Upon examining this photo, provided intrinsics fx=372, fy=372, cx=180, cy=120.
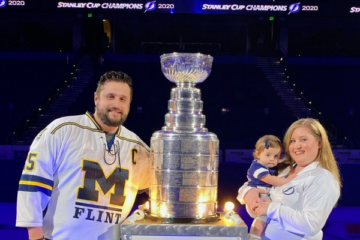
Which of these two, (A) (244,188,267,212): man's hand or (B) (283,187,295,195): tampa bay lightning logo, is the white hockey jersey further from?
(B) (283,187,295,195): tampa bay lightning logo

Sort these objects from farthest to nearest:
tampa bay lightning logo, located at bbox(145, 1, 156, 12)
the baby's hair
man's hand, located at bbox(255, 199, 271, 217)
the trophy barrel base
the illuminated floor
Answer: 1. tampa bay lightning logo, located at bbox(145, 1, 156, 12)
2. the illuminated floor
3. the baby's hair
4. man's hand, located at bbox(255, 199, 271, 217)
5. the trophy barrel base

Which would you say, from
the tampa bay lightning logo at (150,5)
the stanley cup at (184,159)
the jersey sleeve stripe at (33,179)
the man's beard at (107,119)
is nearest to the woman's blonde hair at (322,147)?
the stanley cup at (184,159)

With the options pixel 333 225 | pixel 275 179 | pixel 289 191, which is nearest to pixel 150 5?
pixel 333 225

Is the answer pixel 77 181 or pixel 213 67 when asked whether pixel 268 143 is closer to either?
pixel 77 181

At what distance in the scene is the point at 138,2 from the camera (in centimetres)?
1398

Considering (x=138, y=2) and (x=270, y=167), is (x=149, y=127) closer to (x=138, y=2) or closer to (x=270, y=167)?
(x=138, y=2)

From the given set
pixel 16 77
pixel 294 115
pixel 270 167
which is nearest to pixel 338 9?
pixel 294 115

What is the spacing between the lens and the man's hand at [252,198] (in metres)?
1.73

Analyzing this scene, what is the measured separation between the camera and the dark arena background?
12.4m

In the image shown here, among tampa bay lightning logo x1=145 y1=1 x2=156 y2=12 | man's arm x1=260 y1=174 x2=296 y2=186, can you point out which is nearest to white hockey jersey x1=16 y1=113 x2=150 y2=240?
man's arm x1=260 y1=174 x2=296 y2=186

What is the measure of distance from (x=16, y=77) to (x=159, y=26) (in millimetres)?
6981

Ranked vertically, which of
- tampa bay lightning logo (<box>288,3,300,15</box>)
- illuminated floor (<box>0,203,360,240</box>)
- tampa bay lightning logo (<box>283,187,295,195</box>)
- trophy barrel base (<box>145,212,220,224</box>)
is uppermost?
tampa bay lightning logo (<box>288,3,300,15</box>)

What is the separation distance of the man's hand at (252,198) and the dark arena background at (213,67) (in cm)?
710

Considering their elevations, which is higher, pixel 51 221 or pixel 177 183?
pixel 177 183
